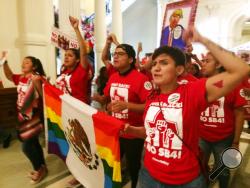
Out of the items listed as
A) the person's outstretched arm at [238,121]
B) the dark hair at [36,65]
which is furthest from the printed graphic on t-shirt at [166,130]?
the dark hair at [36,65]

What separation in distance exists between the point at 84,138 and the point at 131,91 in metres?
0.58

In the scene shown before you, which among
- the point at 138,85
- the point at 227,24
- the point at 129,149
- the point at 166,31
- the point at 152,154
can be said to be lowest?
the point at 129,149

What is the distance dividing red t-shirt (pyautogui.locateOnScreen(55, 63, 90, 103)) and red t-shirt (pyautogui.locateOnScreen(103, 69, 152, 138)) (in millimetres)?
672

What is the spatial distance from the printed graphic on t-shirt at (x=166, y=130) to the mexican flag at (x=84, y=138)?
37 cm

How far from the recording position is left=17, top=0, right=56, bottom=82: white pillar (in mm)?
5652

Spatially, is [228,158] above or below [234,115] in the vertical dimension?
below

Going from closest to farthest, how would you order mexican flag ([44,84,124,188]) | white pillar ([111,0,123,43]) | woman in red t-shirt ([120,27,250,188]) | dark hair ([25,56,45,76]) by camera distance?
woman in red t-shirt ([120,27,250,188]) < mexican flag ([44,84,124,188]) < dark hair ([25,56,45,76]) < white pillar ([111,0,123,43])

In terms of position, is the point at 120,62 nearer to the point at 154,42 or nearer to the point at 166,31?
the point at 166,31

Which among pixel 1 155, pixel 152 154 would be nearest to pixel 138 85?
pixel 152 154

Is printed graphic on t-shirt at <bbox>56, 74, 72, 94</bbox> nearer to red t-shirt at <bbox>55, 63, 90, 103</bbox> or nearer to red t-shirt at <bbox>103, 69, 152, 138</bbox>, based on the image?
red t-shirt at <bbox>55, 63, 90, 103</bbox>

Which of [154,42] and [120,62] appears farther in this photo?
[154,42]

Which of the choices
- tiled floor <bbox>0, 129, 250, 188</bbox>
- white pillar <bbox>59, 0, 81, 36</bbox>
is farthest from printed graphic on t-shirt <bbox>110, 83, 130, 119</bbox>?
white pillar <bbox>59, 0, 81, 36</bbox>

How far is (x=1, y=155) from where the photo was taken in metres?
4.16

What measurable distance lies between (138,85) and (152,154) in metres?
0.85
